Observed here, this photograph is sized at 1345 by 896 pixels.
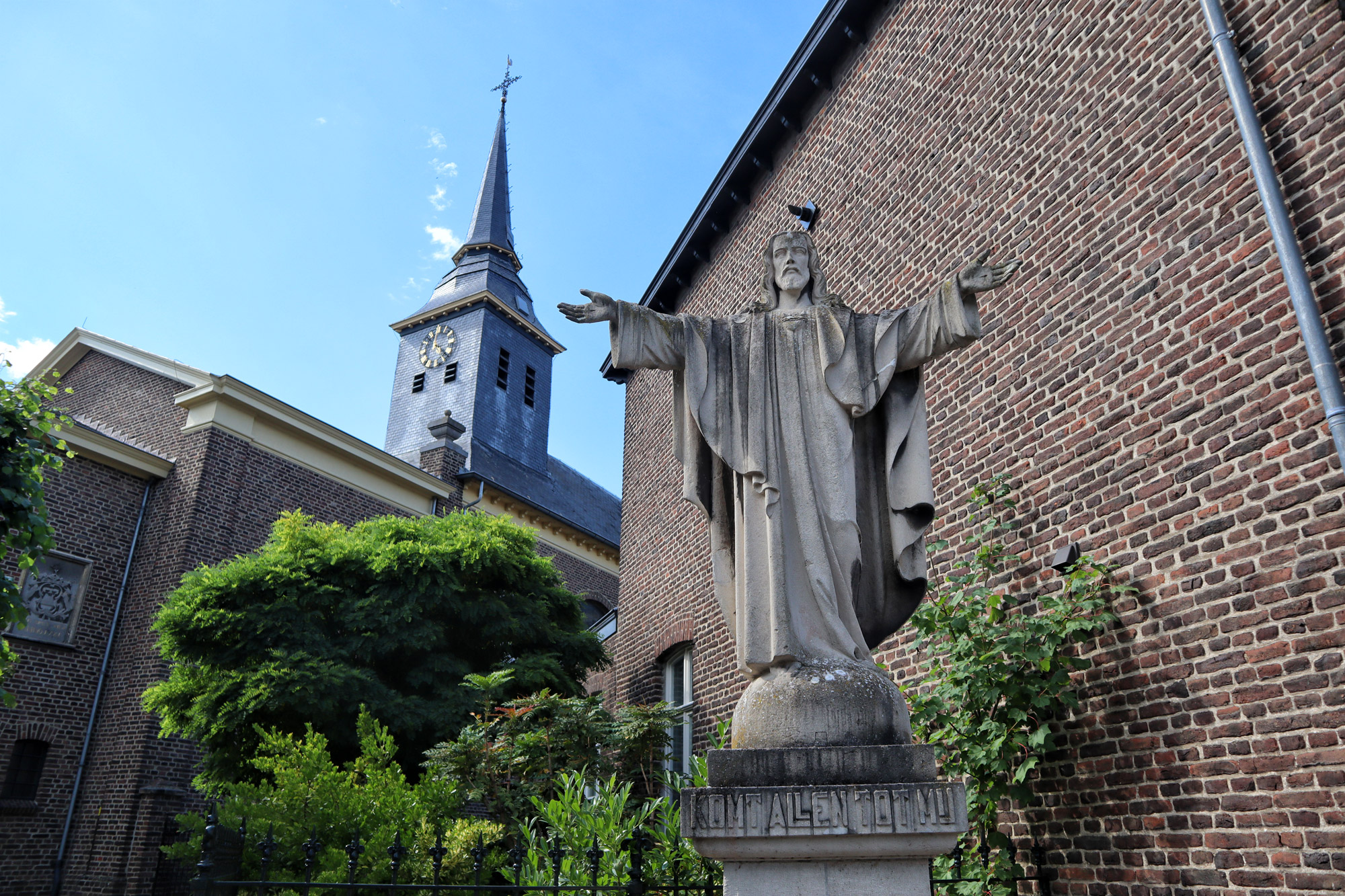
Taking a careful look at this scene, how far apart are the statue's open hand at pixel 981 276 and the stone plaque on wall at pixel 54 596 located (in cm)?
1702

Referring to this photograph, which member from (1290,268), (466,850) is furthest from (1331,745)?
(466,850)

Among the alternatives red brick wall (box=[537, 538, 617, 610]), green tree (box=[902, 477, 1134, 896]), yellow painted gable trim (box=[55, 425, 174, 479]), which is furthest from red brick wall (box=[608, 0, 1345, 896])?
red brick wall (box=[537, 538, 617, 610])

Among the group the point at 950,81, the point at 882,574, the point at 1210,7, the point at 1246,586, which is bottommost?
the point at 882,574

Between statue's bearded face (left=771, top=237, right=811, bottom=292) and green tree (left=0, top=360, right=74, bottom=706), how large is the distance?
617cm

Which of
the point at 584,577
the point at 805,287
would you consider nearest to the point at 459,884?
the point at 805,287

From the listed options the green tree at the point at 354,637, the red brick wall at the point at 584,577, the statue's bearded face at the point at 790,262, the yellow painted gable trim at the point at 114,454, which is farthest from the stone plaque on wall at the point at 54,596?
the statue's bearded face at the point at 790,262

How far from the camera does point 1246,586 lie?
4922 mm

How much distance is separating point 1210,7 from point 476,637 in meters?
12.6

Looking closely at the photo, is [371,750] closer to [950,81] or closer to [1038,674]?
[1038,674]

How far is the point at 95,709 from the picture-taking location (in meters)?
15.8

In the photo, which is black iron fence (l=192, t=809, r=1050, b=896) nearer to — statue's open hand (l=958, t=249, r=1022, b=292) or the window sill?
statue's open hand (l=958, t=249, r=1022, b=292)

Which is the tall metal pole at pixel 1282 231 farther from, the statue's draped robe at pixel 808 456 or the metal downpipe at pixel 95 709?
the metal downpipe at pixel 95 709

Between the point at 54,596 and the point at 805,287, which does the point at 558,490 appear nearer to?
the point at 54,596

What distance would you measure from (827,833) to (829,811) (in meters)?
0.06
